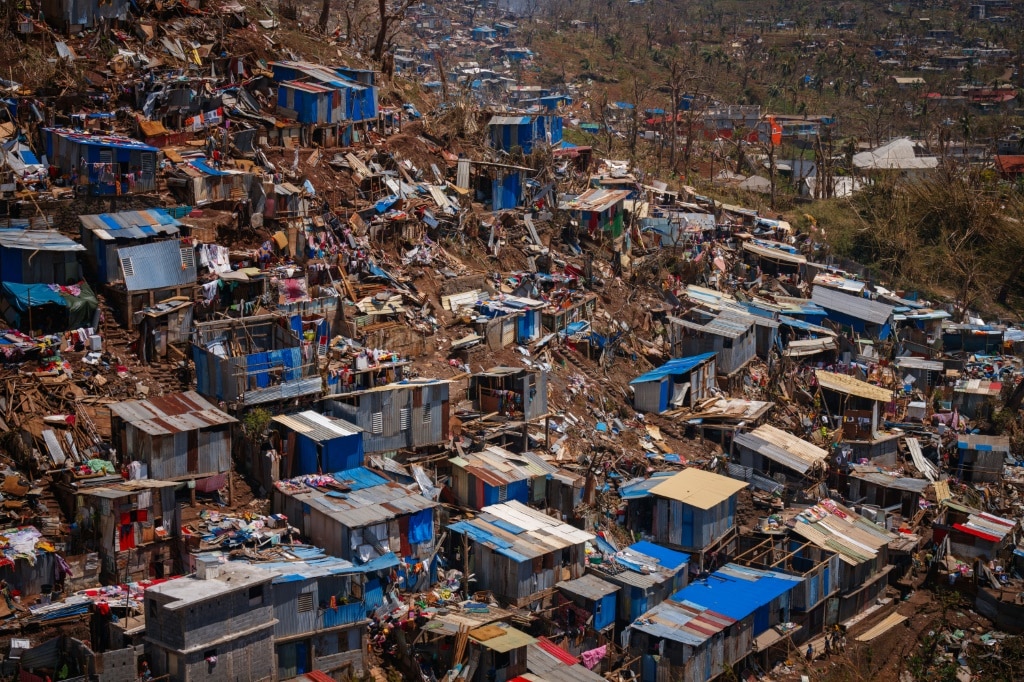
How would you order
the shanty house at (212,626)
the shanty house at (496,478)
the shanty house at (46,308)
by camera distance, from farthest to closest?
1. the shanty house at (496,478)
2. the shanty house at (46,308)
3. the shanty house at (212,626)

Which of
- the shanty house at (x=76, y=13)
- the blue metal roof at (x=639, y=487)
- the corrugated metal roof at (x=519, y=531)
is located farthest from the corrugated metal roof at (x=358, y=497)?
the shanty house at (x=76, y=13)

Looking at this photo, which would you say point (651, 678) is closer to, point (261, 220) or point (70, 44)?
point (261, 220)

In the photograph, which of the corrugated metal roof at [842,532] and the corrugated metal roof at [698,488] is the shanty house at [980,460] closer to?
the corrugated metal roof at [842,532]

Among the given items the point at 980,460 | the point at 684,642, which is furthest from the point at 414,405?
the point at 980,460

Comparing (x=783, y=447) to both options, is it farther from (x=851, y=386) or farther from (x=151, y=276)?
(x=151, y=276)

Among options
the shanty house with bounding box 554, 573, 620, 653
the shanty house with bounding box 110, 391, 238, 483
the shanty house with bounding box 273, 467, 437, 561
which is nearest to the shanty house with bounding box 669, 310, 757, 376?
the shanty house with bounding box 554, 573, 620, 653

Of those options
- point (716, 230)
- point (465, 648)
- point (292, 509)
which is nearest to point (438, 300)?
point (292, 509)
